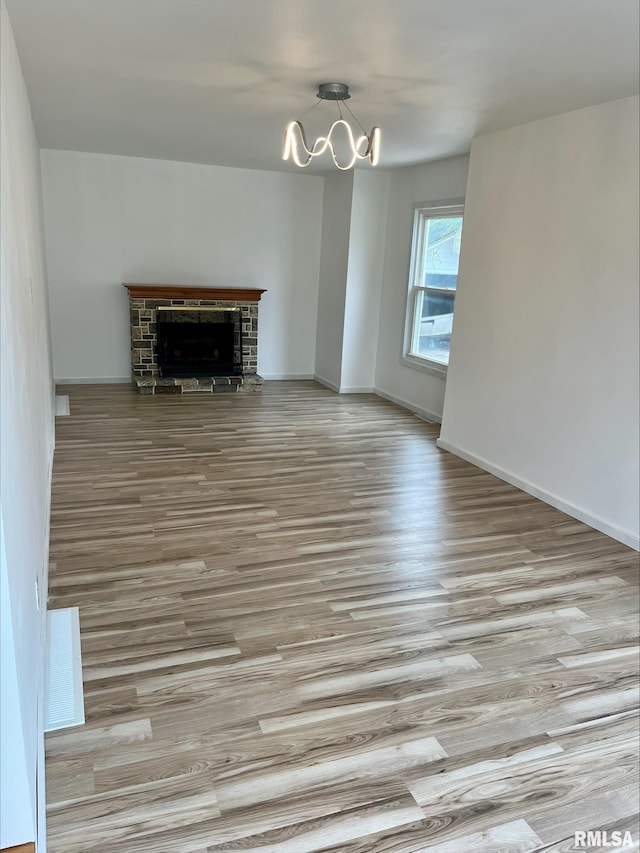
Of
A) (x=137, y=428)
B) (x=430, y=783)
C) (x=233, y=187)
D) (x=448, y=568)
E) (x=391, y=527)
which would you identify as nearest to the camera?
(x=430, y=783)

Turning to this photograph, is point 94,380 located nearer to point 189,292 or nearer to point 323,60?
point 189,292

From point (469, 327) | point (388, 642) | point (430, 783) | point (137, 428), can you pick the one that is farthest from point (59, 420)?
point (430, 783)

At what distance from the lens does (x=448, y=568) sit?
3252 mm

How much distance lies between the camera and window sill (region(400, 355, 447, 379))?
6059mm

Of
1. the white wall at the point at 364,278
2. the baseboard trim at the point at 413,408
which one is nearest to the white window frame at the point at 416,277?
the baseboard trim at the point at 413,408

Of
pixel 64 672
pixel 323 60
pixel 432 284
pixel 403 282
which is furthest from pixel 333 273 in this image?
pixel 64 672

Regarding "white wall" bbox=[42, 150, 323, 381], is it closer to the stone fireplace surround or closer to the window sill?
the stone fireplace surround

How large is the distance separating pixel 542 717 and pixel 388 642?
644 millimetres

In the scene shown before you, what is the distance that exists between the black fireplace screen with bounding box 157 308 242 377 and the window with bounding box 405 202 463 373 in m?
2.02

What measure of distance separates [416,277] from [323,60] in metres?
3.62

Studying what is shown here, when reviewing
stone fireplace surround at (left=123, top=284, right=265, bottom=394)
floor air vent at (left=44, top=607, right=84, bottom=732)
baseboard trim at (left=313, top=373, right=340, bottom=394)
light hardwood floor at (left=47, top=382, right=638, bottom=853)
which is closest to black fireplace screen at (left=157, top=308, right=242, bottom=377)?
stone fireplace surround at (left=123, top=284, right=265, bottom=394)

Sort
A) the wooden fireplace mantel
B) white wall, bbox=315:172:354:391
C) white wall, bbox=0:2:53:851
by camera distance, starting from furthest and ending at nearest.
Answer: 1. white wall, bbox=315:172:354:391
2. the wooden fireplace mantel
3. white wall, bbox=0:2:53:851

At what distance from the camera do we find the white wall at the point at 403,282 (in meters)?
5.91

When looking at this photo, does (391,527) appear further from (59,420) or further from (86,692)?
(59,420)
